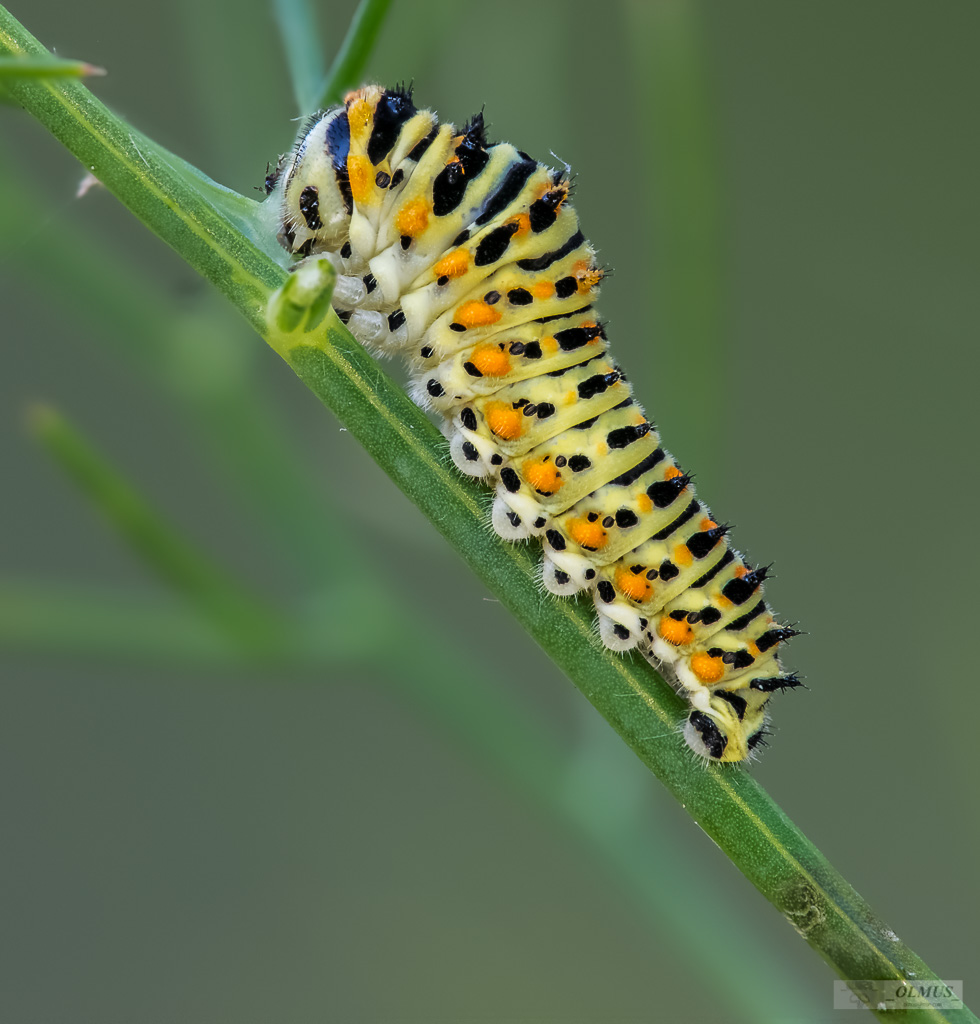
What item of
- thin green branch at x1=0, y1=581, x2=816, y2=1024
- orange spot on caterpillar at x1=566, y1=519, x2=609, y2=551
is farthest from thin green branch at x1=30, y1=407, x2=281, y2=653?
orange spot on caterpillar at x1=566, y1=519, x2=609, y2=551

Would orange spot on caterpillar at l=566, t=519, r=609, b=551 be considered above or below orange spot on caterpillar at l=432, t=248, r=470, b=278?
below

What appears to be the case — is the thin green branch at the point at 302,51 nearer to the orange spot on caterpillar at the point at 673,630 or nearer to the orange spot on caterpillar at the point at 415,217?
the orange spot on caterpillar at the point at 415,217

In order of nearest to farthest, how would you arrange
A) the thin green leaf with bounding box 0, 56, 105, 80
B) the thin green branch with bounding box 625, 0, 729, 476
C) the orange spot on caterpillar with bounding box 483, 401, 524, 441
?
the thin green leaf with bounding box 0, 56, 105, 80
the orange spot on caterpillar with bounding box 483, 401, 524, 441
the thin green branch with bounding box 625, 0, 729, 476

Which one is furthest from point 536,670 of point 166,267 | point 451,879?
point 166,267

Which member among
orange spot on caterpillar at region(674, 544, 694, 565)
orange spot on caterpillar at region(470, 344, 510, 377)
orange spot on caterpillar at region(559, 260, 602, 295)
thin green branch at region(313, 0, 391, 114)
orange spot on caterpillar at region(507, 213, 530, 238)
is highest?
thin green branch at region(313, 0, 391, 114)

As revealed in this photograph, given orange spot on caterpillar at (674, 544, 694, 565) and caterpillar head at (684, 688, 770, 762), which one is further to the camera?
orange spot on caterpillar at (674, 544, 694, 565)

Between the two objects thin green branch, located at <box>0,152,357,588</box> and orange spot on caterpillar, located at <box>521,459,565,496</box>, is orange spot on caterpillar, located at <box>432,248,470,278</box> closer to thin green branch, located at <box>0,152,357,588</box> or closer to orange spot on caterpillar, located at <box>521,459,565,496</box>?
orange spot on caterpillar, located at <box>521,459,565,496</box>

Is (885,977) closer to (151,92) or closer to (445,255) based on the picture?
(445,255)

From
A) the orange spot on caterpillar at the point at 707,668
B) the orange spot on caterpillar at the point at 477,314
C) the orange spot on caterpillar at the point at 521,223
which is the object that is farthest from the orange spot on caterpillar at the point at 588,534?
the orange spot on caterpillar at the point at 521,223
